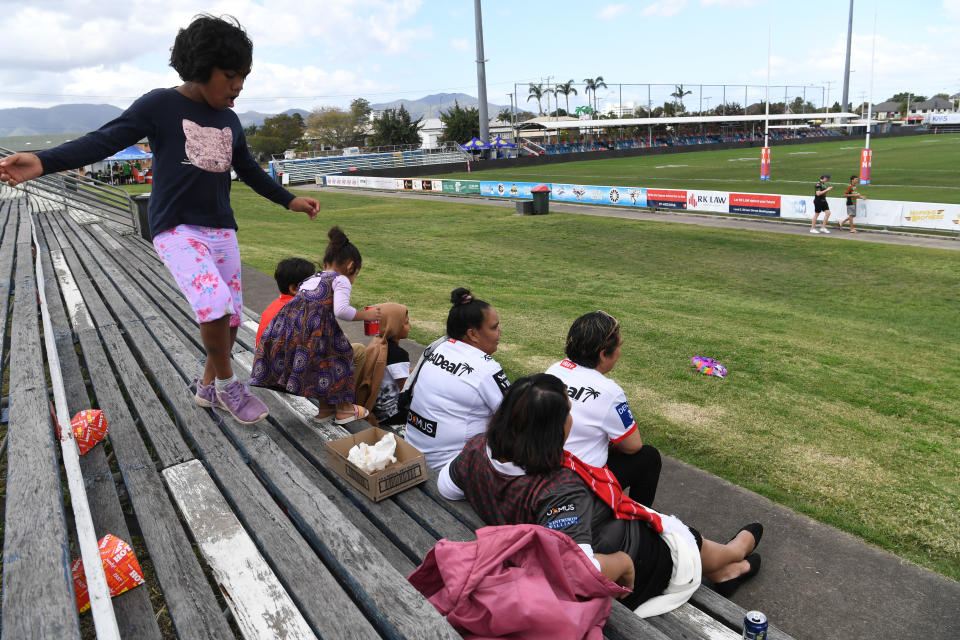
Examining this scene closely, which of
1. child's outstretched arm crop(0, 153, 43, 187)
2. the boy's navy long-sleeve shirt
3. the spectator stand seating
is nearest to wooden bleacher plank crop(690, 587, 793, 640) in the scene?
the boy's navy long-sleeve shirt

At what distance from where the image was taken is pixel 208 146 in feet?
10.4

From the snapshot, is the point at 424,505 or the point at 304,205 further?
the point at 304,205

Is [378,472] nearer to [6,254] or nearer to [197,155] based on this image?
[197,155]

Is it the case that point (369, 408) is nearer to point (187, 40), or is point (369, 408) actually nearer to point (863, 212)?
point (187, 40)

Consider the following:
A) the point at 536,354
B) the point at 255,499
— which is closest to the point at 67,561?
the point at 255,499

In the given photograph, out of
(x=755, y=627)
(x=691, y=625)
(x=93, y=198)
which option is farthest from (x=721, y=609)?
(x=93, y=198)

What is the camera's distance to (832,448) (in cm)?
514

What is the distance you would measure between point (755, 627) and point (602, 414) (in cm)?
116

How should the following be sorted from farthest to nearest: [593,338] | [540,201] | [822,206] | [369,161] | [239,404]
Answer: [369,161] < [540,201] < [822,206] < [239,404] < [593,338]

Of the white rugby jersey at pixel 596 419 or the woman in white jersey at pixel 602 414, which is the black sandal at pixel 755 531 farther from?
the white rugby jersey at pixel 596 419

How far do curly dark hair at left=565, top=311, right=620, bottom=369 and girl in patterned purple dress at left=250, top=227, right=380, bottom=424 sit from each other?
127 centimetres

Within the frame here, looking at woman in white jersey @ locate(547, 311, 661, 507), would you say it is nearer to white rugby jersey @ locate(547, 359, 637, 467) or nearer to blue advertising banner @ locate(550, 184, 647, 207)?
white rugby jersey @ locate(547, 359, 637, 467)

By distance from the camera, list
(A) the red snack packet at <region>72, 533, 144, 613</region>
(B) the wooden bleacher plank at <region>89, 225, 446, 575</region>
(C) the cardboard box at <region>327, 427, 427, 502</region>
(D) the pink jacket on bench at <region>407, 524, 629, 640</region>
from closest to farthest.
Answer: (D) the pink jacket on bench at <region>407, 524, 629, 640</region>, (A) the red snack packet at <region>72, 533, 144, 613</region>, (B) the wooden bleacher plank at <region>89, 225, 446, 575</region>, (C) the cardboard box at <region>327, 427, 427, 502</region>

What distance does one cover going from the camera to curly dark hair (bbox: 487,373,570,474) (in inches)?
96.7
